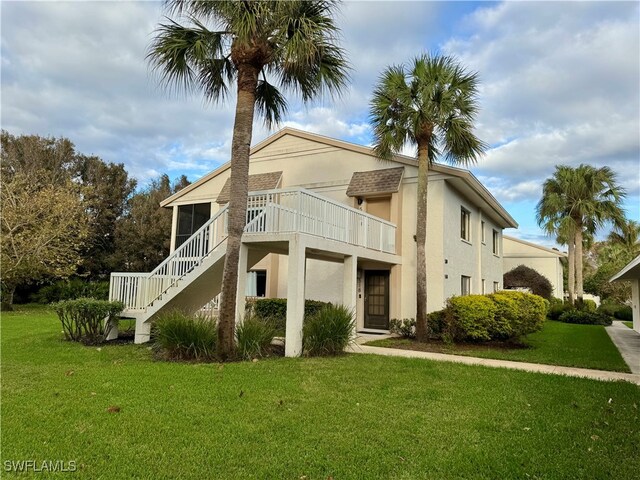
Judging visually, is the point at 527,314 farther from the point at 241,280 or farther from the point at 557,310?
the point at 557,310

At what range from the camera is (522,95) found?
40.9 feet

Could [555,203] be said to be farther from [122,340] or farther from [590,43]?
[122,340]

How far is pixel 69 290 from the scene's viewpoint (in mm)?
24844

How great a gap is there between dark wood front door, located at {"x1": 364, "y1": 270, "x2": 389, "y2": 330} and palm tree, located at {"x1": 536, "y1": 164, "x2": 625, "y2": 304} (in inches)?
564

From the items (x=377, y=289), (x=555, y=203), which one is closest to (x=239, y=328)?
(x=377, y=289)

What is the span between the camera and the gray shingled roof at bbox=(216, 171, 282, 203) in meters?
17.4

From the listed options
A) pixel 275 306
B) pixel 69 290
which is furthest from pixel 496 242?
pixel 69 290

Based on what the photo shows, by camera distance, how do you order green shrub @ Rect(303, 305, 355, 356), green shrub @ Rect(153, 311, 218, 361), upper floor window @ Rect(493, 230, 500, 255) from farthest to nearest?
upper floor window @ Rect(493, 230, 500, 255), green shrub @ Rect(303, 305, 355, 356), green shrub @ Rect(153, 311, 218, 361)

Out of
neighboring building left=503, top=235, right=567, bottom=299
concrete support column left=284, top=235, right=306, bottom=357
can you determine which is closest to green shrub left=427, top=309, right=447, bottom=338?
concrete support column left=284, top=235, right=306, bottom=357

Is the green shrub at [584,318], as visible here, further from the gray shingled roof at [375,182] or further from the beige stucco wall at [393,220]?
the gray shingled roof at [375,182]

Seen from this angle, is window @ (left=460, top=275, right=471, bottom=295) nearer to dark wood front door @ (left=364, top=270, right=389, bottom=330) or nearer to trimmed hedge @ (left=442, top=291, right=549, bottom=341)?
dark wood front door @ (left=364, top=270, right=389, bottom=330)

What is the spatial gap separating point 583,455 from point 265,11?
8481 millimetres

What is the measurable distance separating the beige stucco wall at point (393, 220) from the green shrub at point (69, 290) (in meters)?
9.39

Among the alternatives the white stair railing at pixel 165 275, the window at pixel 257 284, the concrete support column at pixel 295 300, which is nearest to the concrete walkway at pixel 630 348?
the concrete support column at pixel 295 300
